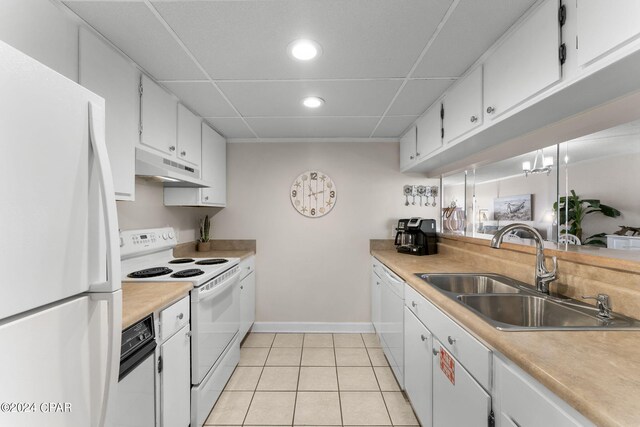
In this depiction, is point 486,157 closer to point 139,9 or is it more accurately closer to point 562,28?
point 562,28

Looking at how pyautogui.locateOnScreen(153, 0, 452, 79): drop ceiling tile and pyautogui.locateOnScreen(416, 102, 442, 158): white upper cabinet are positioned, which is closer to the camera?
pyautogui.locateOnScreen(153, 0, 452, 79): drop ceiling tile

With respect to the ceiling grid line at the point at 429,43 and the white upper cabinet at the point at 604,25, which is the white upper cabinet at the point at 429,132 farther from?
the white upper cabinet at the point at 604,25

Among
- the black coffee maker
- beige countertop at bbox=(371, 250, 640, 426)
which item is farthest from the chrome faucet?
the black coffee maker

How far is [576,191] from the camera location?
5.21 ft

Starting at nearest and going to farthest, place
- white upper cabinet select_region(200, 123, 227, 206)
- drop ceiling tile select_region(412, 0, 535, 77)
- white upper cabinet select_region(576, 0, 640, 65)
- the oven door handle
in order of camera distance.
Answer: white upper cabinet select_region(576, 0, 640, 65) < drop ceiling tile select_region(412, 0, 535, 77) < the oven door handle < white upper cabinet select_region(200, 123, 227, 206)

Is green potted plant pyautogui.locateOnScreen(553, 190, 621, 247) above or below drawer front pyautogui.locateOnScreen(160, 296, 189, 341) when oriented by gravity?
above

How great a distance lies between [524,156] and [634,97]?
31.2 inches

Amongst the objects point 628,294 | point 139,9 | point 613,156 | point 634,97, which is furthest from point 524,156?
point 139,9

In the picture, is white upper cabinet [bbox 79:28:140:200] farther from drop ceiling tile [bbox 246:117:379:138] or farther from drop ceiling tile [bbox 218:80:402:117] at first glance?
drop ceiling tile [bbox 246:117:379:138]

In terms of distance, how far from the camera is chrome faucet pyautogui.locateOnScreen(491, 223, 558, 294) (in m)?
1.45

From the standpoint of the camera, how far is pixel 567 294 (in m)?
1.46

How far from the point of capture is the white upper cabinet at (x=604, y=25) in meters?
0.90

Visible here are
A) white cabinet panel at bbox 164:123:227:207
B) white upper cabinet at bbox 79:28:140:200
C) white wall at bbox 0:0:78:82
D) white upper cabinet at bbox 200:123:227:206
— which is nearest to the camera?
white wall at bbox 0:0:78:82

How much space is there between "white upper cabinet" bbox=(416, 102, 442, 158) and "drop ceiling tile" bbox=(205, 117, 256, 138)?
65.8 inches
